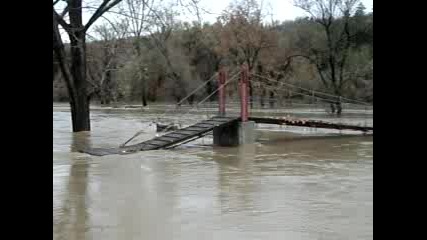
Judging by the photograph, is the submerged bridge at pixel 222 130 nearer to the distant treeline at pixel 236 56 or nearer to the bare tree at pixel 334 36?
the distant treeline at pixel 236 56

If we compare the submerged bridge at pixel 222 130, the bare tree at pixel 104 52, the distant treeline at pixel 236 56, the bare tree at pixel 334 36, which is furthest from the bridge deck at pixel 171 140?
the bare tree at pixel 334 36

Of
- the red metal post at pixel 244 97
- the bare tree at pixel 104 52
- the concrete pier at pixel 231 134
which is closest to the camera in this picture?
the concrete pier at pixel 231 134

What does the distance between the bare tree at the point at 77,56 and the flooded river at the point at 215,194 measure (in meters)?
6.38

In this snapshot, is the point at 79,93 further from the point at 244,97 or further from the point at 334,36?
the point at 334,36

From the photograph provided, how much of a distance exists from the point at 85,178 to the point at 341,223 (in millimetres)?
5649

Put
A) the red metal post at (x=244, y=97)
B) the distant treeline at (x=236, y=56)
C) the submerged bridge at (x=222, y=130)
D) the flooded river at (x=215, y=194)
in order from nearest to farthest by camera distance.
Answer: the flooded river at (x=215, y=194)
the submerged bridge at (x=222, y=130)
the red metal post at (x=244, y=97)
the distant treeline at (x=236, y=56)

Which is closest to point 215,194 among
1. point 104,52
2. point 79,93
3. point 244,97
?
point 244,97

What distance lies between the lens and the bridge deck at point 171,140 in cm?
1524

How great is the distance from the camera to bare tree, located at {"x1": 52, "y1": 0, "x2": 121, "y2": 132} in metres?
21.2

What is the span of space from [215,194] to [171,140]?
307 inches

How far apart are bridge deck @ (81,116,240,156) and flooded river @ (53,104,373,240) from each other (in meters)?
0.40

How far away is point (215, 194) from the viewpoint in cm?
860
